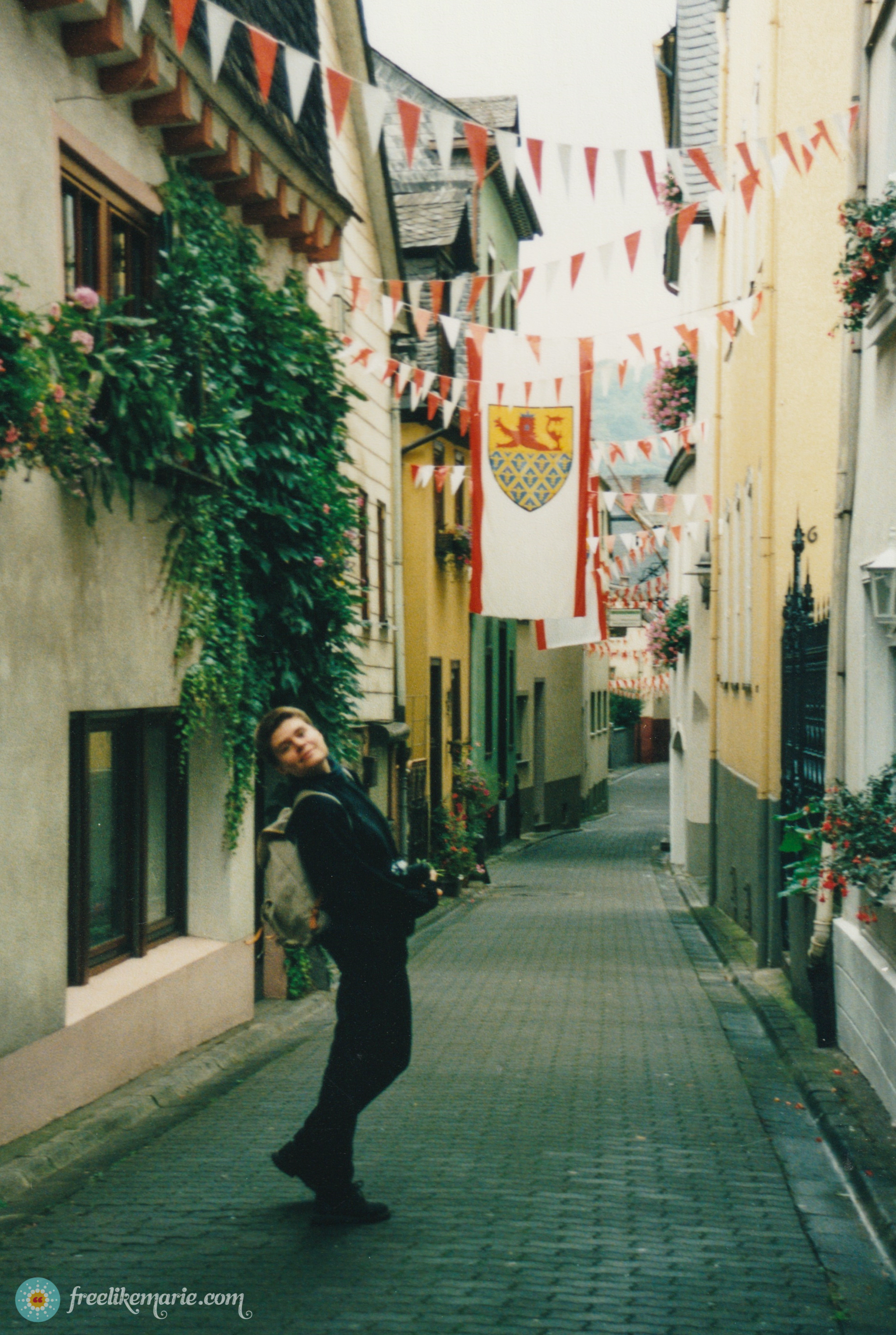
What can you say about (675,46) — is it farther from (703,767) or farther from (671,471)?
(703,767)

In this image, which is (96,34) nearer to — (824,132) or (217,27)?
(217,27)

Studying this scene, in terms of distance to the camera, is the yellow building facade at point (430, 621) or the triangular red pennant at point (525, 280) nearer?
the triangular red pennant at point (525, 280)

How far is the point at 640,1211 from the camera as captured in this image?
5559 mm


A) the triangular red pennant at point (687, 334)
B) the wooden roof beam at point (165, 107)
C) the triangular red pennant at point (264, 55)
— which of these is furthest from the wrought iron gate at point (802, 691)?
the wooden roof beam at point (165, 107)

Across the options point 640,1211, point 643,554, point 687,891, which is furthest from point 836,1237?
point 643,554

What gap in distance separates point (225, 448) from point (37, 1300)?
499 centimetres

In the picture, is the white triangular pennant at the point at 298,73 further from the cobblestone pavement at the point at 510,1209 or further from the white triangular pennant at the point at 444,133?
the cobblestone pavement at the point at 510,1209

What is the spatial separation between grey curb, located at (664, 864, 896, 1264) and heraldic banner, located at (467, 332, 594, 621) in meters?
4.25

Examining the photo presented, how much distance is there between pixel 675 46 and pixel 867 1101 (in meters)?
18.5

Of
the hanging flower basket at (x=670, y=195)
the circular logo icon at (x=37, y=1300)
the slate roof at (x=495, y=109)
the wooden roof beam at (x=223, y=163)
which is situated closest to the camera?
the circular logo icon at (x=37, y=1300)

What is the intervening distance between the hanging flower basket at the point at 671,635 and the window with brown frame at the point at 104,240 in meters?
15.1

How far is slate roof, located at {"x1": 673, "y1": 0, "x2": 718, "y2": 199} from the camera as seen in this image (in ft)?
64.0

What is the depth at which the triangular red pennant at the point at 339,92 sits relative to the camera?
6863mm

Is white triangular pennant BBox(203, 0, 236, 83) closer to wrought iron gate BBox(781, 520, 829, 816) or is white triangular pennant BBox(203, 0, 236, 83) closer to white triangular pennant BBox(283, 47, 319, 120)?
white triangular pennant BBox(283, 47, 319, 120)
